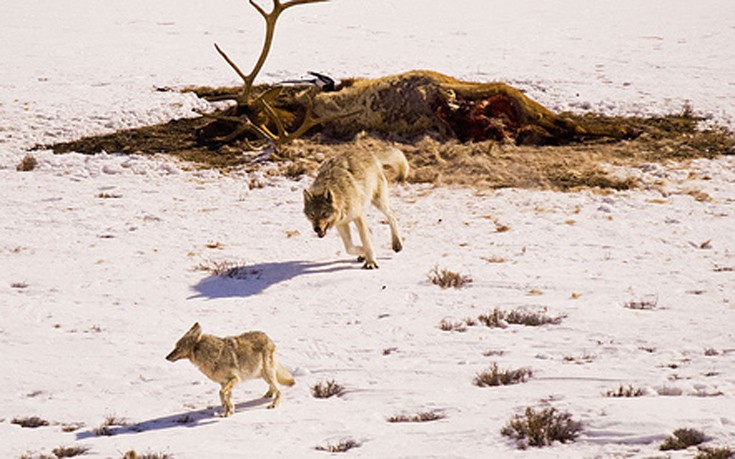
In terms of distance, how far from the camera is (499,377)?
7914 mm

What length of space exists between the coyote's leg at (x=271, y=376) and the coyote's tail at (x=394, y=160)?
5.34 meters

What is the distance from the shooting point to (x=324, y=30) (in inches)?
1208

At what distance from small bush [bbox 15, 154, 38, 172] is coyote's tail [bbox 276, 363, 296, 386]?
28.6ft

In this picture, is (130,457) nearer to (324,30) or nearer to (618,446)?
(618,446)

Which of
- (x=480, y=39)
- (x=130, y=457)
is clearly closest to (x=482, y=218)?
(x=130, y=457)

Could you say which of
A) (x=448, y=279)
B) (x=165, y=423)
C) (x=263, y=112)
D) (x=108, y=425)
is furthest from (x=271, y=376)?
(x=263, y=112)

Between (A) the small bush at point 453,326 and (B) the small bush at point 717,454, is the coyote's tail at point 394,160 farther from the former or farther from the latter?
(B) the small bush at point 717,454

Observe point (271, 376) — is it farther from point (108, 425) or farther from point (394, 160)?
point (394, 160)

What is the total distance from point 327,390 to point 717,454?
3064 mm

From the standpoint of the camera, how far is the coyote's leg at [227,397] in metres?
7.47

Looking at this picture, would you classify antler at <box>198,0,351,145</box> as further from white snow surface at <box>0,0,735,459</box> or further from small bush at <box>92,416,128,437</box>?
small bush at <box>92,416,128,437</box>

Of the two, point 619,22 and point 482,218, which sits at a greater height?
point 619,22

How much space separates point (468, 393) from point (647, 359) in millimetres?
1589

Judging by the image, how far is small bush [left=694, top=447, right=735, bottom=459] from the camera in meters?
5.94
